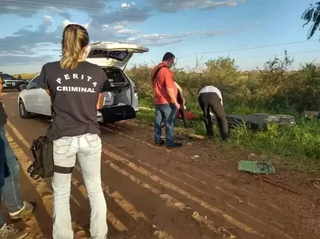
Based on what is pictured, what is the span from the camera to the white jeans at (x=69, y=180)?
8.04ft

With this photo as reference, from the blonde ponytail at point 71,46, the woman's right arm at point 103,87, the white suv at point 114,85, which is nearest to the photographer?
the blonde ponytail at point 71,46

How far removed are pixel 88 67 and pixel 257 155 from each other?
12.7 ft

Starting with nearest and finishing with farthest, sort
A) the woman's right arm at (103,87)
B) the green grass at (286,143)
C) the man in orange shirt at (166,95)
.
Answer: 1. the woman's right arm at (103,87)
2. the green grass at (286,143)
3. the man in orange shirt at (166,95)

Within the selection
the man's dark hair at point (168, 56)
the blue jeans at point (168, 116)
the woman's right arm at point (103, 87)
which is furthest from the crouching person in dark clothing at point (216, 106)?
the woman's right arm at point (103, 87)

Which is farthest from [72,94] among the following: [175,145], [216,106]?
[216,106]

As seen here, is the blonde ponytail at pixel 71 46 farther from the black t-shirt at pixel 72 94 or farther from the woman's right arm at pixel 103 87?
the woman's right arm at pixel 103 87

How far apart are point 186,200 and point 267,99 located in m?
7.52

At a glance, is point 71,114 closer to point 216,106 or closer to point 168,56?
point 168,56

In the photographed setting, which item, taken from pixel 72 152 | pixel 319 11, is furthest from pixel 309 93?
pixel 72 152

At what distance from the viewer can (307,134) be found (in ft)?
18.9

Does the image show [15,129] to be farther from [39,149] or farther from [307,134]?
[307,134]

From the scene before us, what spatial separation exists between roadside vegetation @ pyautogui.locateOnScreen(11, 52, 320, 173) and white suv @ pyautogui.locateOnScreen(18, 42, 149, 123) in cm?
126

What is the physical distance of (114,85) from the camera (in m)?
7.75

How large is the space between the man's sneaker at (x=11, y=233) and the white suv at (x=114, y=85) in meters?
3.97
